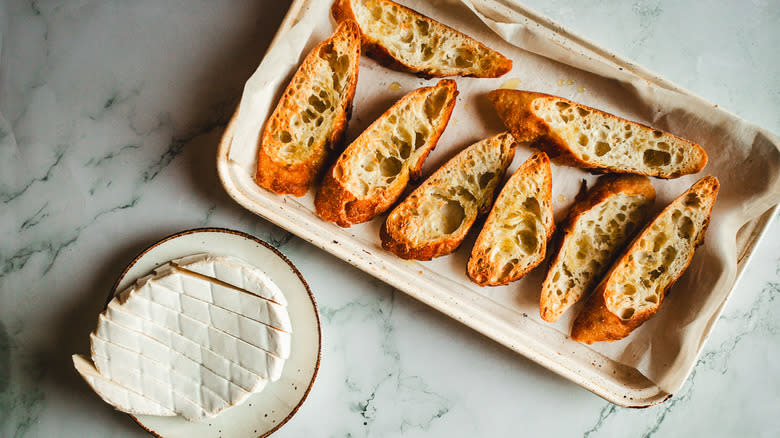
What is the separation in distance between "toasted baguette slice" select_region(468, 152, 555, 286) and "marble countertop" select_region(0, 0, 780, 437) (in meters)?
0.24

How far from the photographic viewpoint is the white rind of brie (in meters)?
1.33

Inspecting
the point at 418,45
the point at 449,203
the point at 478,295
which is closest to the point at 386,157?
the point at 449,203

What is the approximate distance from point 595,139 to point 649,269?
40 centimetres

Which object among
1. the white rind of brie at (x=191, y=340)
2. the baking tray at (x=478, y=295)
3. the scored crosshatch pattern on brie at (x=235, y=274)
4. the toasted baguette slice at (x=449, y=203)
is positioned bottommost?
the white rind of brie at (x=191, y=340)

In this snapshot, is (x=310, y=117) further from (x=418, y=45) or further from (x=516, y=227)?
(x=516, y=227)

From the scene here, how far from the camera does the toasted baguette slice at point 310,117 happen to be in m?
1.34

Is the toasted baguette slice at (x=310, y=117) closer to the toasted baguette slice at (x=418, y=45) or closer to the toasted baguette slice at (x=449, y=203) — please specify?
the toasted baguette slice at (x=418, y=45)

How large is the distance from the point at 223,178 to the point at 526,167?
84 cm

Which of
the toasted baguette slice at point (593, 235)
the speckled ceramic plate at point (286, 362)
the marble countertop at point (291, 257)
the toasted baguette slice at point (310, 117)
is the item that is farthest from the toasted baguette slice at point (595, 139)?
the speckled ceramic plate at point (286, 362)

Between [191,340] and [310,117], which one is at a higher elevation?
[310,117]

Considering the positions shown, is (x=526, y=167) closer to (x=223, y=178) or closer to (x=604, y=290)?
(x=604, y=290)

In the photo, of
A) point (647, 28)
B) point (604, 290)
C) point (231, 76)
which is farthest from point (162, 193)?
point (647, 28)

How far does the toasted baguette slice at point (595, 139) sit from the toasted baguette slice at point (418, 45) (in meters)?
0.10

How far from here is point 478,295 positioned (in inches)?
55.4
